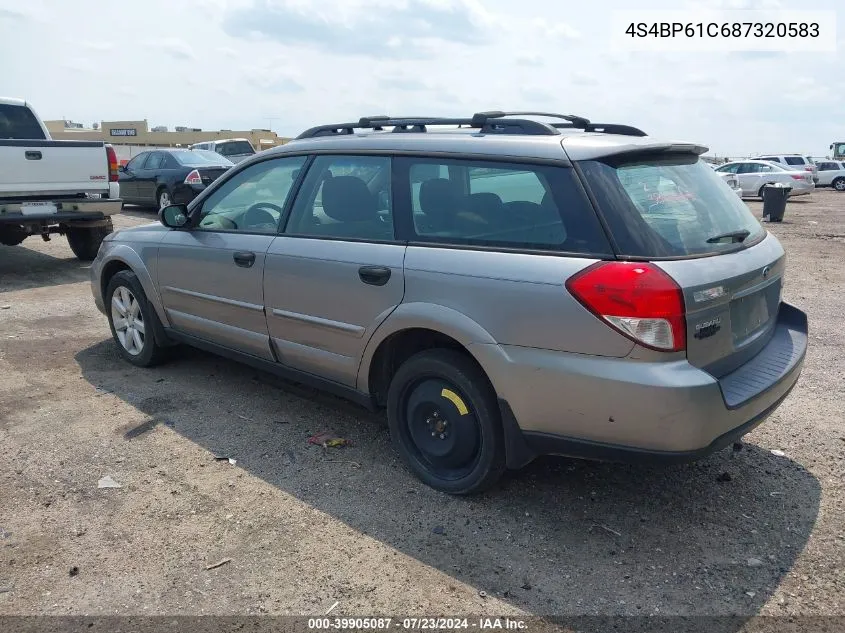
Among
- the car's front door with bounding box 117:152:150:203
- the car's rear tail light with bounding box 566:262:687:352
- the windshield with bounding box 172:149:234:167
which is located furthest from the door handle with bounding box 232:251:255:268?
the car's front door with bounding box 117:152:150:203

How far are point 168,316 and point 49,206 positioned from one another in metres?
4.96

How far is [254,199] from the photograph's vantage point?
183 inches

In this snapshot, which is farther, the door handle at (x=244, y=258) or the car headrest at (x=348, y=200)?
the door handle at (x=244, y=258)

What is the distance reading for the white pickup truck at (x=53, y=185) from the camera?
8656 mm

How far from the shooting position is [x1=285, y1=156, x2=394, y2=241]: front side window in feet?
12.6

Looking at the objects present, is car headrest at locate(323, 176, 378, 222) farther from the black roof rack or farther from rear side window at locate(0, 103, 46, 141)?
rear side window at locate(0, 103, 46, 141)

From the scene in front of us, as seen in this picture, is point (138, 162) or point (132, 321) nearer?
point (132, 321)

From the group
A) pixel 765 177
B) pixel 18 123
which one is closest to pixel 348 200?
pixel 18 123

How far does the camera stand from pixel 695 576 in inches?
117

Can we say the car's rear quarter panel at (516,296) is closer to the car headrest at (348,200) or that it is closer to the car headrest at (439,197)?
the car headrest at (439,197)

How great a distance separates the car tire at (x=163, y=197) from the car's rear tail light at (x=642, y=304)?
1371cm

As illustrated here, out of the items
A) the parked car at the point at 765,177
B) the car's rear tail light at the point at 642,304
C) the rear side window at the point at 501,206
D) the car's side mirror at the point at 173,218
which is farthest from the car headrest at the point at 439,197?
the parked car at the point at 765,177

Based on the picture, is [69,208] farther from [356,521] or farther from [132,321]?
[356,521]

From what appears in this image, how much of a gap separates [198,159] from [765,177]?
2053 centimetres
